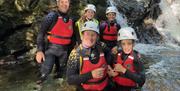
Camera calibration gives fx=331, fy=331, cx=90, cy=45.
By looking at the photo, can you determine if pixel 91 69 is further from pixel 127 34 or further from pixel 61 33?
pixel 61 33

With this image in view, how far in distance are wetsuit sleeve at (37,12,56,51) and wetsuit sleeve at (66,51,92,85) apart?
1937 millimetres

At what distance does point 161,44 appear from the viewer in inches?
538

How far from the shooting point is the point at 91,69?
4594 millimetres

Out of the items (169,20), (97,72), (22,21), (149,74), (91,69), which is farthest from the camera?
(169,20)

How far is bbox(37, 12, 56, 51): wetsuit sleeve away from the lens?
635 cm

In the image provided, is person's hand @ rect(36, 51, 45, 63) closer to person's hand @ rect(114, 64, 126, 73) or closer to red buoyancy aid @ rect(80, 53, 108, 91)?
red buoyancy aid @ rect(80, 53, 108, 91)

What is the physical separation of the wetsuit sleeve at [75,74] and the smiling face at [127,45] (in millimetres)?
746

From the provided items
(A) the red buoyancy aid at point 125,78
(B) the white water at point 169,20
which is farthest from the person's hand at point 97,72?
(B) the white water at point 169,20

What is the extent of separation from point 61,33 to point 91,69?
231 cm

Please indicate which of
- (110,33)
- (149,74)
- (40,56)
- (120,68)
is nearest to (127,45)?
(120,68)

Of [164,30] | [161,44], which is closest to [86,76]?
[161,44]

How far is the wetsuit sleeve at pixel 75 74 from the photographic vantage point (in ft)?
14.5

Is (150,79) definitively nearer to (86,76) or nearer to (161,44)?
(86,76)

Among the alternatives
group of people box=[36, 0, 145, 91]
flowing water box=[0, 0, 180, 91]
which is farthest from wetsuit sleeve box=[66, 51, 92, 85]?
flowing water box=[0, 0, 180, 91]
